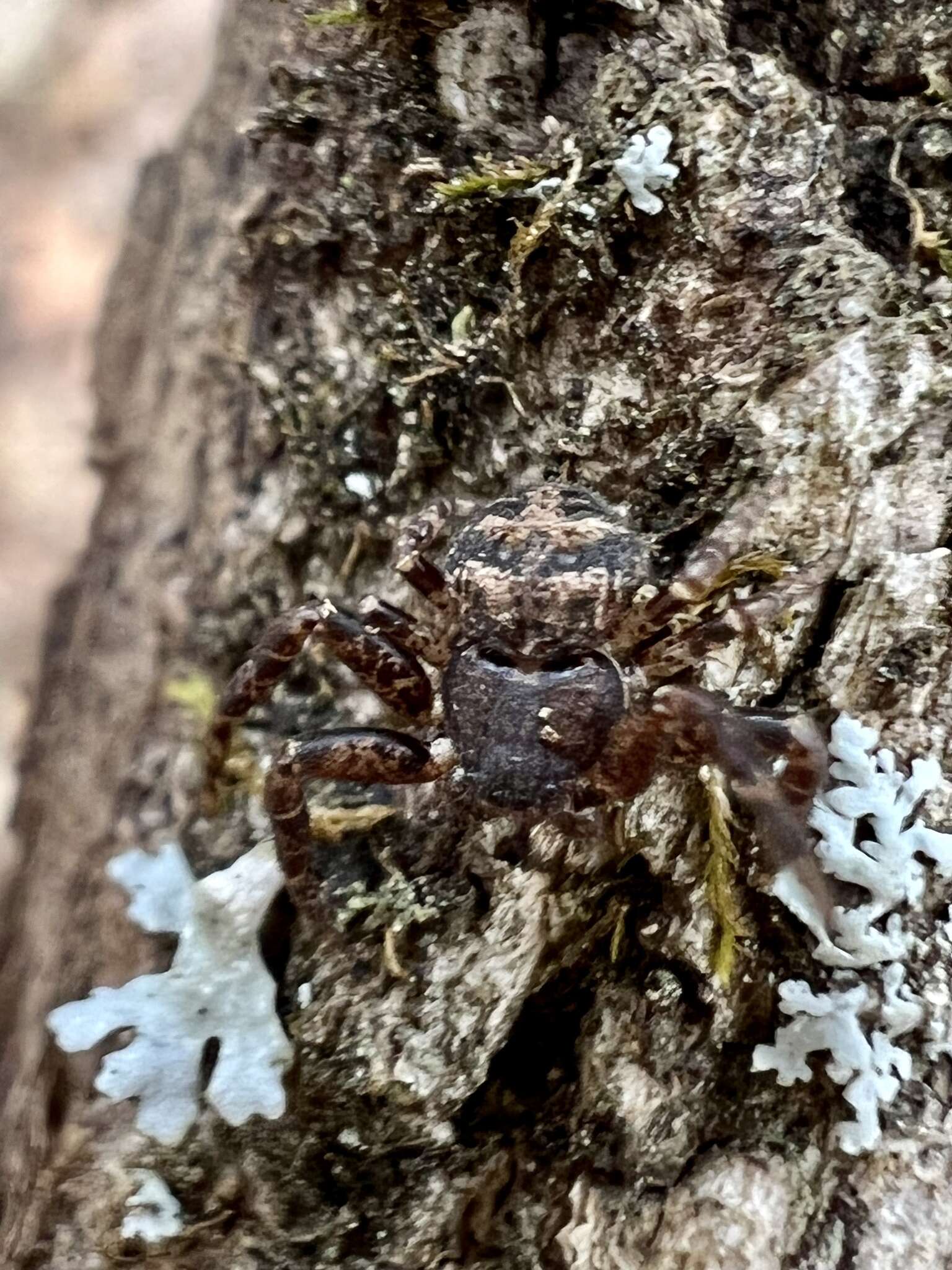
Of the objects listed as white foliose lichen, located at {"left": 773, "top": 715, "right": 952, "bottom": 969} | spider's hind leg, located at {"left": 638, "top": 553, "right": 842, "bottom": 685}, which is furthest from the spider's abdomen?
white foliose lichen, located at {"left": 773, "top": 715, "right": 952, "bottom": 969}

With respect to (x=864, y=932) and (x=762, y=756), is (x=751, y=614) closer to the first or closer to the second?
(x=762, y=756)

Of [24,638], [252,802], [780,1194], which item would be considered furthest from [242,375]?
[780,1194]

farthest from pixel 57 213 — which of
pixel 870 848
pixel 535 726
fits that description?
pixel 870 848

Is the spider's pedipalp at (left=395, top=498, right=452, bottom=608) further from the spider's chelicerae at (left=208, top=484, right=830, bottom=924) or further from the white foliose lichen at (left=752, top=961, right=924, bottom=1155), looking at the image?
the white foliose lichen at (left=752, top=961, right=924, bottom=1155)

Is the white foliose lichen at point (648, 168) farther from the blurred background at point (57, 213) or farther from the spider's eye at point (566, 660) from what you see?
the blurred background at point (57, 213)

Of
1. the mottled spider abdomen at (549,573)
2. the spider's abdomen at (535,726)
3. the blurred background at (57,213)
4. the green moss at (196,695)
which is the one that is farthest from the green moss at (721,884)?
the blurred background at (57,213)

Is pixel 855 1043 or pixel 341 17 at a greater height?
pixel 341 17
